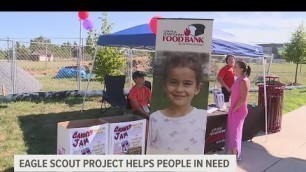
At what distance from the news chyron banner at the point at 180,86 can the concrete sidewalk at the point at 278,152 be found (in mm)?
1269

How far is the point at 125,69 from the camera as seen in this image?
43.0 feet

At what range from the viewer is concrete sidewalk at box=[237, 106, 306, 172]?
17.2ft

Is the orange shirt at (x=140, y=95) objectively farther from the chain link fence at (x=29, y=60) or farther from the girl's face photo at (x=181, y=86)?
the chain link fence at (x=29, y=60)

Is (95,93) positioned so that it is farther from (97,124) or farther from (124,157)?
(124,157)

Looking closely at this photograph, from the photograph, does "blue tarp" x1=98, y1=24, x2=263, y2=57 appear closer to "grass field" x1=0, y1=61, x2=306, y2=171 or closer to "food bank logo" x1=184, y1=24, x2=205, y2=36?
"food bank logo" x1=184, y1=24, x2=205, y2=36

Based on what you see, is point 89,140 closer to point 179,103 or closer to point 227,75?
point 179,103

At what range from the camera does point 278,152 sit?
19.8 feet

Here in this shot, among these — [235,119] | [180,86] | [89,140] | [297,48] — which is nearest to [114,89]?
[235,119]

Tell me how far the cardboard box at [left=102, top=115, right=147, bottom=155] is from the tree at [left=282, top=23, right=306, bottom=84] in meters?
17.7

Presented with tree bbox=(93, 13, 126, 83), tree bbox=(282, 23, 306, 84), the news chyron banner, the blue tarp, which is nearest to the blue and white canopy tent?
the blue tarp

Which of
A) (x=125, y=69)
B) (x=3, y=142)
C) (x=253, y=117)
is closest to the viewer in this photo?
(x=3, y=142)

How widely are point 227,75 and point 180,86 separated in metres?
3.64

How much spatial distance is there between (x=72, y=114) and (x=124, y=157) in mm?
5540
